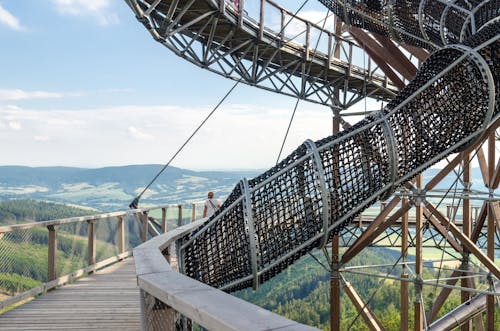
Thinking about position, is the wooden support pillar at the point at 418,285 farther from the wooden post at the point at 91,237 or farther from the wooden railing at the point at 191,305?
the wooden railing at the point at 191,305

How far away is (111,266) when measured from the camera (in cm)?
659

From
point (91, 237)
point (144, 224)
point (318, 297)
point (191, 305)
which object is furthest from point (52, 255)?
point (318, 297)

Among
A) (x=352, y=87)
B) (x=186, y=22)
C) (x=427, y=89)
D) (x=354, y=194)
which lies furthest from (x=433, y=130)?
(x=352, y=87)

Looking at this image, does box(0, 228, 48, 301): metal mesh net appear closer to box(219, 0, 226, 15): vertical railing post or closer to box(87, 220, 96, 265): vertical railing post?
box(87, 220, 96, 265): vertical railing post

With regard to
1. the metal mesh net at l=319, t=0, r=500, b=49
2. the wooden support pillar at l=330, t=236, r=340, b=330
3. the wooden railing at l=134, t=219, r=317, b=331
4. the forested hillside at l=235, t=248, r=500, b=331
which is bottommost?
the forested hillside at l=235, t=248, r=500, b=331

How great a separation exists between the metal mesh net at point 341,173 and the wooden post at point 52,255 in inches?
71.4

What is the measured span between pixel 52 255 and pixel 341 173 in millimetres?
3176

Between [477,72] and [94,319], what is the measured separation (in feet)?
12.9

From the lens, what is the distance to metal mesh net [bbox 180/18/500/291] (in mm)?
3907

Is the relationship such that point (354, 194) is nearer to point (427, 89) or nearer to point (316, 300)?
point (427, 89)

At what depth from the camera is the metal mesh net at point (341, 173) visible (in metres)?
3.91

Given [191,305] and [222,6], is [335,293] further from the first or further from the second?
[191,305]

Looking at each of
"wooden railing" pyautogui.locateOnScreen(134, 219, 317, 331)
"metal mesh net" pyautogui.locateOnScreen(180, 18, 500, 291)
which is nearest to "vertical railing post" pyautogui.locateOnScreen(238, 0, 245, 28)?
"metal mesh net" pyautogui.locateOnScreen(180, 18, 500, 291)

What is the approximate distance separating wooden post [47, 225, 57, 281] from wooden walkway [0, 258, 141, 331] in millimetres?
187
